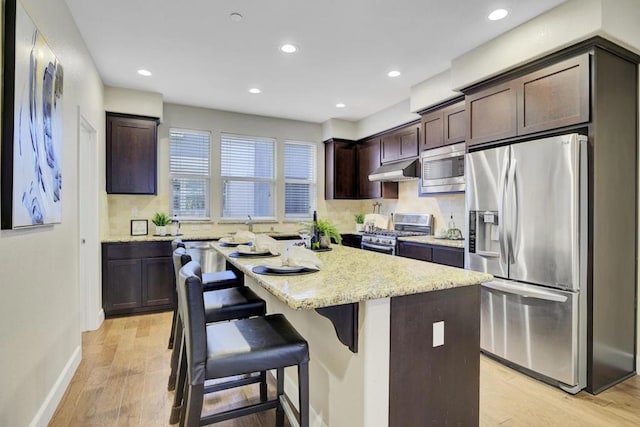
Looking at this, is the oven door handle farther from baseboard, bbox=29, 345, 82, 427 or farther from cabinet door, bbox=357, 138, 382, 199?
baseboard, bbox=29, 345, 82, 427

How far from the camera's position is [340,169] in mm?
5820

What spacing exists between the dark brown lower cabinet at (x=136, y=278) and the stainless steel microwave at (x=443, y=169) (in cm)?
331

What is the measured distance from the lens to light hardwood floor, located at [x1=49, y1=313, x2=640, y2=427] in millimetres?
2070

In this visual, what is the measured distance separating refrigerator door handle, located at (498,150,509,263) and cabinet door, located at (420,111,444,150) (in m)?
1.21

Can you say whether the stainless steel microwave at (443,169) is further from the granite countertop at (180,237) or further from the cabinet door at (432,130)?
the granite countertop at (180,237)

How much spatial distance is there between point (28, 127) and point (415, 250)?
3546 mm

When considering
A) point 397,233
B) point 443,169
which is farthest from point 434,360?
point 397,233

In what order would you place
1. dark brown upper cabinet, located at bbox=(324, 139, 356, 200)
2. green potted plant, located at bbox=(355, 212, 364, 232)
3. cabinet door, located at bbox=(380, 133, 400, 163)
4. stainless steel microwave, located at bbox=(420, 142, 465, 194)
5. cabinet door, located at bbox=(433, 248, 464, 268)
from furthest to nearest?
green potted plant, located at bbox=(355, 212, 364, 232), dark brown upper cabinet, located at bbox=(324, 139, 356, 200), cabinet door, located at bbox=(380, 133, 400, 163), stainless steel microwave, located at bbox=(420, 142, 465, 194), cabinet door, located at bbox=(433, 248, 464, 268)

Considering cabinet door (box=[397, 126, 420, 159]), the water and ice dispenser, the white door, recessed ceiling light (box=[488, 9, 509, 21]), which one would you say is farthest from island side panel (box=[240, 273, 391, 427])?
cabinet door (box=[397, 126, 420, 159])

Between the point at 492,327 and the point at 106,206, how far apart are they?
4509mm

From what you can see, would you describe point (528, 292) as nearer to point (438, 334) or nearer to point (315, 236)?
point (438, 334)

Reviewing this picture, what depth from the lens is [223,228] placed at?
5234 millimetres

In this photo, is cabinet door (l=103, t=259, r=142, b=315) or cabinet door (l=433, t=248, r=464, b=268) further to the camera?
cabinet door (l=103, t=259, r=142, b=315)

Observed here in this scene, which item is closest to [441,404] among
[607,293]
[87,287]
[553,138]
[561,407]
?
[561,407]
